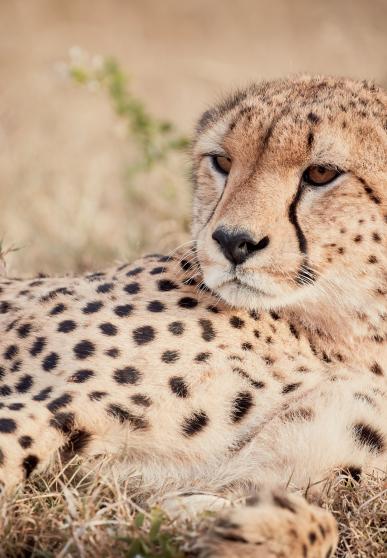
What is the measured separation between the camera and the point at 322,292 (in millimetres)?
2137

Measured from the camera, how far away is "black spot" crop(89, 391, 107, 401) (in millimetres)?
2010

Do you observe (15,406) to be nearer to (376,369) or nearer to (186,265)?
(186,265)

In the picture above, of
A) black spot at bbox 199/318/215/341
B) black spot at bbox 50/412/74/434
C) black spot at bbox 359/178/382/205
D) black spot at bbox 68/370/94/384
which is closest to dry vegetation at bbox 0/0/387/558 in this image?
black spot at bbox 50/412/74/434

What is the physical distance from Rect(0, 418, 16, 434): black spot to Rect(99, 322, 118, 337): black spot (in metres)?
0.35

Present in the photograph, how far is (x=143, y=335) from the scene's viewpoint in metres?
2.14

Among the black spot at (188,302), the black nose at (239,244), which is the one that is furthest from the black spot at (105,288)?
the black nose at (239,244)

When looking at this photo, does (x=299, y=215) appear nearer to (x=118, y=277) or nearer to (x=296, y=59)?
(x=118, y=277)

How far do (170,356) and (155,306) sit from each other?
0.18 metres

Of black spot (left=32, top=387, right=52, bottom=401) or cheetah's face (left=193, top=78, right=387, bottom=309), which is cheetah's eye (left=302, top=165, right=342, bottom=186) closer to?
cheetah's face (left=193, top=78, right=387, bottom=309)

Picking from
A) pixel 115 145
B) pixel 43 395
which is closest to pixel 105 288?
pixel 43 395

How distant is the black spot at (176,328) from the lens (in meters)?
2.13

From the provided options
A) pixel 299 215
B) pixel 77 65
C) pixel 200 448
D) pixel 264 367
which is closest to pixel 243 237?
pixel 299 215

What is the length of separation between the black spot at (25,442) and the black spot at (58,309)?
0.47 m

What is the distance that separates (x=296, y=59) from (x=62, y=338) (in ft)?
19.8
